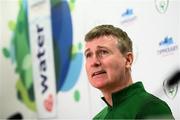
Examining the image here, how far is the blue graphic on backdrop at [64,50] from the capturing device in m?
2.24

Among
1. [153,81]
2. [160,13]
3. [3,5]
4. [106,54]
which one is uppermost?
[3,5]

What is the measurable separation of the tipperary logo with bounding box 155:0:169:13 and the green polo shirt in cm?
69

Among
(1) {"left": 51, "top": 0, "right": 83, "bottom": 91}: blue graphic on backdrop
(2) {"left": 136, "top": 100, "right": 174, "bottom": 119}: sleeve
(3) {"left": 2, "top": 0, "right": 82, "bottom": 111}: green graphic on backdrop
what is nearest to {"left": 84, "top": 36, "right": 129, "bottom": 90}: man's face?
(2) {"left": 136, "top": 100, "right": 174, "bottom": 119}: sleeve

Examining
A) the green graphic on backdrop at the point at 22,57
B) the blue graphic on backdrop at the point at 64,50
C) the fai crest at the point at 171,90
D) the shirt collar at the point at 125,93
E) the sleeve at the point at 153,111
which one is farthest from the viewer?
the green graphic on backdrop at the point at 22,57

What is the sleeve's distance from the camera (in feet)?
3.32

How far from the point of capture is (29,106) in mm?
2482

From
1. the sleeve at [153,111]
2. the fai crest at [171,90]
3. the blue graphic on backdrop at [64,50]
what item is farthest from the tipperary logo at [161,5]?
the sleeve at [153,111]

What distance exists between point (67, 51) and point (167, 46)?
76 centimetres

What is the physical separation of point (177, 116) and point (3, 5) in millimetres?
1488

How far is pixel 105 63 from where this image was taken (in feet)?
3.82

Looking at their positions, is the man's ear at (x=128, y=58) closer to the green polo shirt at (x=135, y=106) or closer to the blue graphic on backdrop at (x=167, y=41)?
the green polo shirt at (x=135, y=106)

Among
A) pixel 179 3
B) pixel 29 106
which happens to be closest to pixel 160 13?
pixel 179 3

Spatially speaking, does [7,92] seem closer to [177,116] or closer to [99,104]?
[99,104]

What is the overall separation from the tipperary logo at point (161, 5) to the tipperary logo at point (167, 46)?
0.13 meters
